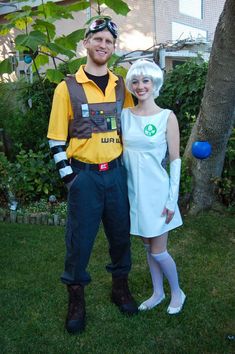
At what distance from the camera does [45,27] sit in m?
4.09

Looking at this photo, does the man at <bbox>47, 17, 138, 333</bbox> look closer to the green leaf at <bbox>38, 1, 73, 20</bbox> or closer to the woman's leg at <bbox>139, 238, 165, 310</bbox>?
the woman's leg at <bbox>139, 238, 165, 310</bbox>

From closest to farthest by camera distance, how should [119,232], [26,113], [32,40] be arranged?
[119,232] < [32,40] < [26,113]

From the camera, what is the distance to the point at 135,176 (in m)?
2.75

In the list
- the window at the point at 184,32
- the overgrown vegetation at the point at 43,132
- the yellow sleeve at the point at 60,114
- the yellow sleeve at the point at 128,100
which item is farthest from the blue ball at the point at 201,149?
the window at the point at 184,32

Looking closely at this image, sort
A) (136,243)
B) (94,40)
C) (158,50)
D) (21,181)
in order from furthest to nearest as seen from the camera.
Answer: (158,50) → (21,181) → (136,243) → (94,40)

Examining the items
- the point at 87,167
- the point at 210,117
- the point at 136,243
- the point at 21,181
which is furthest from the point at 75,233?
the point at 21,181

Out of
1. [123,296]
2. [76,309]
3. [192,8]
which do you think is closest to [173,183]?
[123,296]

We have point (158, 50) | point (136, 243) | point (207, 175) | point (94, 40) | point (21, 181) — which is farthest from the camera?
point (158, 50)

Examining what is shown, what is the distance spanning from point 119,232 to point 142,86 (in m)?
0.93

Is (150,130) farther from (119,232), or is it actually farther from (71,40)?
(71,40)

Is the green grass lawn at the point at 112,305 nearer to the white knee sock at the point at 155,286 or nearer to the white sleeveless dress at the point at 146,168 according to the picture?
the white knee sock at the point at 155,286

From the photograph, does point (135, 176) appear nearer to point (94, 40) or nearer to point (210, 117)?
point (94, 40)

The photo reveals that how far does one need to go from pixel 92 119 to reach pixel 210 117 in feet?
6.91

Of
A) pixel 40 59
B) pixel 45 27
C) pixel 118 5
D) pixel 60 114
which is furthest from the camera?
pixel 40 59
